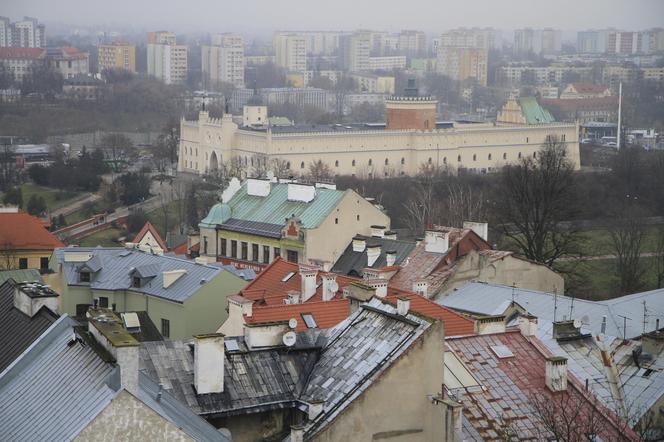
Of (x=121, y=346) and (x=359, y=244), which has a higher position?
(x=121, y=346)

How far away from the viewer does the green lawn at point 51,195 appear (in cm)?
7512

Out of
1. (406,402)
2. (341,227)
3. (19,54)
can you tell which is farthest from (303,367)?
(19,54)

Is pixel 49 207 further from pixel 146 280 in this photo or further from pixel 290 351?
pixel 290 351

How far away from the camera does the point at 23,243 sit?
38.8 meters

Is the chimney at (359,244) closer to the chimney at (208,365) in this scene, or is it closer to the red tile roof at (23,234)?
the red tile roof at (23,234)

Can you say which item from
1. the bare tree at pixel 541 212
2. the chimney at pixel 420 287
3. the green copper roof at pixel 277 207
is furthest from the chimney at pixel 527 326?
the bare tree at pixel 541 212

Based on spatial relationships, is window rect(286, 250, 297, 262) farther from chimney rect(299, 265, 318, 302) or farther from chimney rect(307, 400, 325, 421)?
chimney rect(307, 400, 325, 421)

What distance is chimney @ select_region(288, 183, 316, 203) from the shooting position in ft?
118

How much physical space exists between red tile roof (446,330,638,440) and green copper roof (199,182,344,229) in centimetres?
1603

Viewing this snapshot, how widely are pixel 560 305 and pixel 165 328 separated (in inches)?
295

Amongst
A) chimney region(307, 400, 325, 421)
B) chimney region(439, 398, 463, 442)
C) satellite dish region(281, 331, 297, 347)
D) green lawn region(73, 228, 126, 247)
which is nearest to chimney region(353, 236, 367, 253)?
satellite dish region(281, 331, 297, 347)

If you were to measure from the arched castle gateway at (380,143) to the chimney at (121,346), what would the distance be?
84.6 m

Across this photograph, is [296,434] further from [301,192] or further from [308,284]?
[301,192]

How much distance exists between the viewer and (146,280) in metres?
29.6
